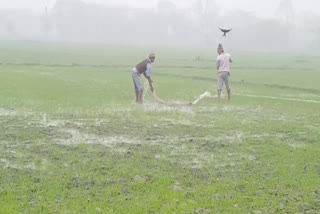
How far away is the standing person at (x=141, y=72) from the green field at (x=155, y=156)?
1.73 feet

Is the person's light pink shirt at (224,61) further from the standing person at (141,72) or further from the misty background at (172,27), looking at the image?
the misty background at (172,27)

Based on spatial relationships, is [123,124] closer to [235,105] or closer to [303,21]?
[235,105]

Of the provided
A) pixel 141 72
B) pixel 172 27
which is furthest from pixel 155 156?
pixel 172 27

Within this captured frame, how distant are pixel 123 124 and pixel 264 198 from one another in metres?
A: 6.01

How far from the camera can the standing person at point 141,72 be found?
612 inches

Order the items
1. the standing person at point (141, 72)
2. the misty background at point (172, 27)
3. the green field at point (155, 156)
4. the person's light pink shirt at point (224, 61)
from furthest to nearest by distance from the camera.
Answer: the misty background at point (172, 27)
the person's light pink shirt at point (224, 61)
the standing person at point (141, 72)
the green field at point (155, 156)

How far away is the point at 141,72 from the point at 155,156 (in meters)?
7.03

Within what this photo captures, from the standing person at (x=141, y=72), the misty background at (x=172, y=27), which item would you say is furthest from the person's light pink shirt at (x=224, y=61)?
the misty background at (x=172, y=27)

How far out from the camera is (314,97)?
20172 millimetres

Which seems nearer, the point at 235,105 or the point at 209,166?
the point at 209,166

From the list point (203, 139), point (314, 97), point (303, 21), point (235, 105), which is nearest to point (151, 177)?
point (203, 139)

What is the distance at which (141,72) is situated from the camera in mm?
15906

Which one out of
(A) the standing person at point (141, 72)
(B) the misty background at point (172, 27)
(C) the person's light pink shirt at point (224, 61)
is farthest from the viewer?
(B) the misty background at point (172, 27)

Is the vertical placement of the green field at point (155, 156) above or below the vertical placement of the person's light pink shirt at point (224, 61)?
below
